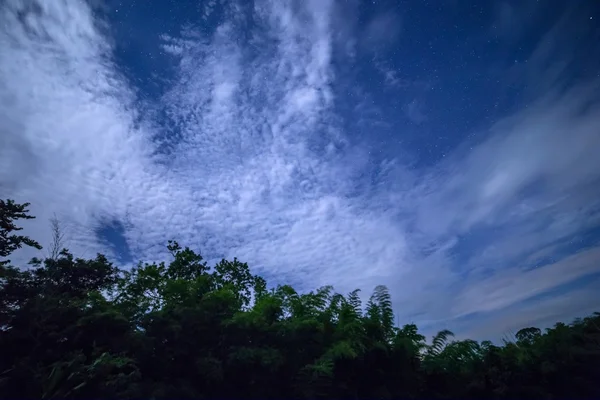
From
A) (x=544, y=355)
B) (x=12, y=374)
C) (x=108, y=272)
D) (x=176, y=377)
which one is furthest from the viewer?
(x=108, y=272)

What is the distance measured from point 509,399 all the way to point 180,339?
6.11 metres

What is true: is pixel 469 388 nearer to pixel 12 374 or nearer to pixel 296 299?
pixel 296 299

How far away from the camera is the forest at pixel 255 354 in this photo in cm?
426

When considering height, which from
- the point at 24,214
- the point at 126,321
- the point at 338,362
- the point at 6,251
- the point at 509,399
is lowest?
the point at 509,399

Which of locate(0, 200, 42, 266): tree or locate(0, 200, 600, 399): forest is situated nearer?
locate(0, 200, 600, 399): forest

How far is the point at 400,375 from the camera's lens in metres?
5.25

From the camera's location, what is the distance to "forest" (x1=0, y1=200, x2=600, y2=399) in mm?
4262

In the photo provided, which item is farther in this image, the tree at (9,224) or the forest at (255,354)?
the tree at (9,224)

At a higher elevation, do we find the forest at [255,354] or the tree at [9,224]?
the tree at [9,224]

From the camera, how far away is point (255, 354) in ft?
15.0

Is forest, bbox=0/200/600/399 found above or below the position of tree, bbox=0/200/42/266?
below

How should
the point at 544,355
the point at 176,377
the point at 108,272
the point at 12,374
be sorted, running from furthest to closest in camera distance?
the point at 108,272 < the point at 544,355 < the point at 176,377 < the point at 12,374

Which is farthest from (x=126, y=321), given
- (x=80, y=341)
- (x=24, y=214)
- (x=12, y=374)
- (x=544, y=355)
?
(x=24, y=214)

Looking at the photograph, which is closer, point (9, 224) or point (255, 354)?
point (255, 354)
